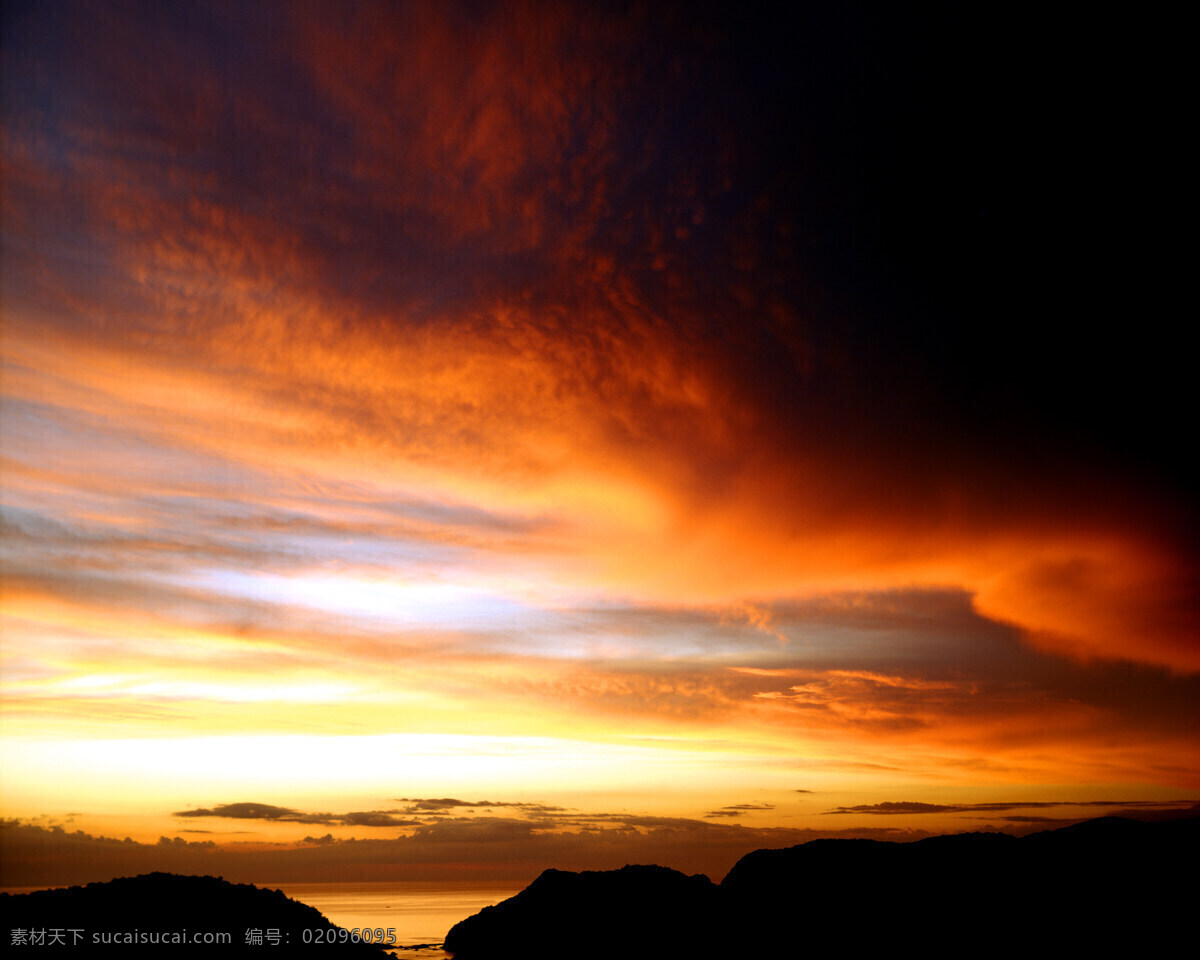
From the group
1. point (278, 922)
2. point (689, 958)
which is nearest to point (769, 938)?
point (689, 958)

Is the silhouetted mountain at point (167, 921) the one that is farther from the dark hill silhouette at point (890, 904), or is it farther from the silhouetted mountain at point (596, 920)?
the dark hill silhouette at point (890, 904)

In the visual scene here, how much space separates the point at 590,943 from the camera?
385 feet

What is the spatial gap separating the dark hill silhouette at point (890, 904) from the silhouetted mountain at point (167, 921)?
30472 mm

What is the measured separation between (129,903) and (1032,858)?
119498mm

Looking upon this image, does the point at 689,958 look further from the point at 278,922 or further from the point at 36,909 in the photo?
the point at 36,909

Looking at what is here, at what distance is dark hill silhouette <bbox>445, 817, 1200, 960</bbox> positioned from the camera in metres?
104

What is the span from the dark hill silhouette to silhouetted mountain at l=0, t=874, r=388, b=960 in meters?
30.5

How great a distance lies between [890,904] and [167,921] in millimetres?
93085

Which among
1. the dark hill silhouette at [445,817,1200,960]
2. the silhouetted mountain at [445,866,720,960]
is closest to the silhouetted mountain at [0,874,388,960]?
the silhouetted mountain at [445,866,720,960]

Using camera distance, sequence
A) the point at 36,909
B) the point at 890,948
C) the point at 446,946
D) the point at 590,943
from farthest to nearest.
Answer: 1. the point at 446,946
2. the point at 590,943
3. the point at 890,948
4. the point at 36,909

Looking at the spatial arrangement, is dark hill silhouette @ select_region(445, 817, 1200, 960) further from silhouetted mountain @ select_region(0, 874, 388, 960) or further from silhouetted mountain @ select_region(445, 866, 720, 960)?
silhouetted mountain @ select_region(0, 874, 388, 960)

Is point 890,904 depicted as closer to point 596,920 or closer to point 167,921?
point 596,920

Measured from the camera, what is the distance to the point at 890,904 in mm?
116688

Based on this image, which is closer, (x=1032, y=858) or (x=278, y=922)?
(x=278, y=922)
